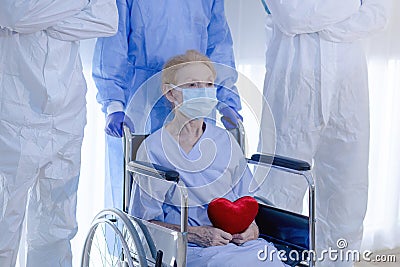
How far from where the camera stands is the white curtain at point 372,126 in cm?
294

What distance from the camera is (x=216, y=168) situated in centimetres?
242

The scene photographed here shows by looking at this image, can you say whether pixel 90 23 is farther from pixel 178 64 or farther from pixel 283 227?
pixel 283 227

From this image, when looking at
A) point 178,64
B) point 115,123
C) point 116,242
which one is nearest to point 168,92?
point 178,64

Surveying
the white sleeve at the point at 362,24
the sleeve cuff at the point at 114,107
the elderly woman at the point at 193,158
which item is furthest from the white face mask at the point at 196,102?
the white sleeve at the point at 362,24

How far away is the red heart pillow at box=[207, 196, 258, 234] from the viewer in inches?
89.6

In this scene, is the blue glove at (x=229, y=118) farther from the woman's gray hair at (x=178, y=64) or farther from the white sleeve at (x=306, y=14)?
the white sleeve at (x=306, y=14)

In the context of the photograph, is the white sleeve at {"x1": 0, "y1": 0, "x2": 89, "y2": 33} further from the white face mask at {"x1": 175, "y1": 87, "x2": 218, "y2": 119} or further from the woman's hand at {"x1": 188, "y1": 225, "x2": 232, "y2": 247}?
the woman's hand at {"x1": 188, "y1": 225, "x2": 232, "y2": 247}

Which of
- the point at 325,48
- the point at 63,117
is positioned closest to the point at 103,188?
the point at 63,117

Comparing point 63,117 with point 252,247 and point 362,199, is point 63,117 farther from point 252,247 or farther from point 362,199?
point 362,199

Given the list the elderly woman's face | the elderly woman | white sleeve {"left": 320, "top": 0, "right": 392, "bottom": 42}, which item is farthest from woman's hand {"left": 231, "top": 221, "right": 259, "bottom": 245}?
white sleeve {"left": 320, "top": 0, "right": 392, "bottom": 42}

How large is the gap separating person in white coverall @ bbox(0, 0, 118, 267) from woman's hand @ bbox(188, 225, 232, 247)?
51 cm

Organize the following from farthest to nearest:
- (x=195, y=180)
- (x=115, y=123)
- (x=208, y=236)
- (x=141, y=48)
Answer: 1. (x=141, y=48)
2. (x=115, y=123)
3. (x=195, y=180)
4. (x=208, y=236)

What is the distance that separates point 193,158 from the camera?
239 cm

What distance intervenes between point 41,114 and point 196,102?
484 mm
